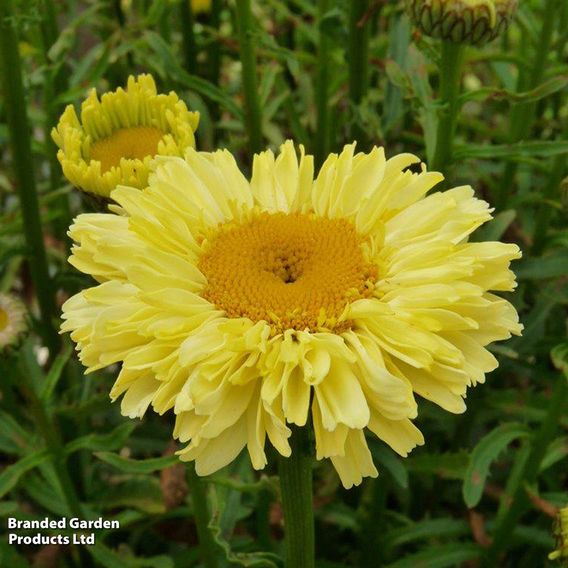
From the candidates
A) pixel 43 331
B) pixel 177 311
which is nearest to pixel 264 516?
pixel 43 331

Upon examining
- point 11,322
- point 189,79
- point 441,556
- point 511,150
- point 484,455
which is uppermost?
point 189,79

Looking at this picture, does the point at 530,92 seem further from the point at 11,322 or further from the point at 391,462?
the point at 11,322

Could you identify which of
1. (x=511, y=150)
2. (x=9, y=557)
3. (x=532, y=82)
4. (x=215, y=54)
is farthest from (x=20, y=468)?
(x=532, y=82)

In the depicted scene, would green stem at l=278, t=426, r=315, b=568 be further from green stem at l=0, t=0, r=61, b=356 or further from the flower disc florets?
green stem at l=0, t=0, r=61, b=356

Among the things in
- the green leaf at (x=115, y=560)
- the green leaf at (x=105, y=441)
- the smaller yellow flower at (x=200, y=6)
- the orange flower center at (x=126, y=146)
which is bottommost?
the green leaf at (x=115, y=560)

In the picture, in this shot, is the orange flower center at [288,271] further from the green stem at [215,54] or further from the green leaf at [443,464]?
the green stem at [215,54]

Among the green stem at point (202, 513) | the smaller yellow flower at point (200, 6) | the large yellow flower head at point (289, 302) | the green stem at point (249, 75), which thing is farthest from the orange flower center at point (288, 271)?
the smaller yellow flower at point (200, 6)
